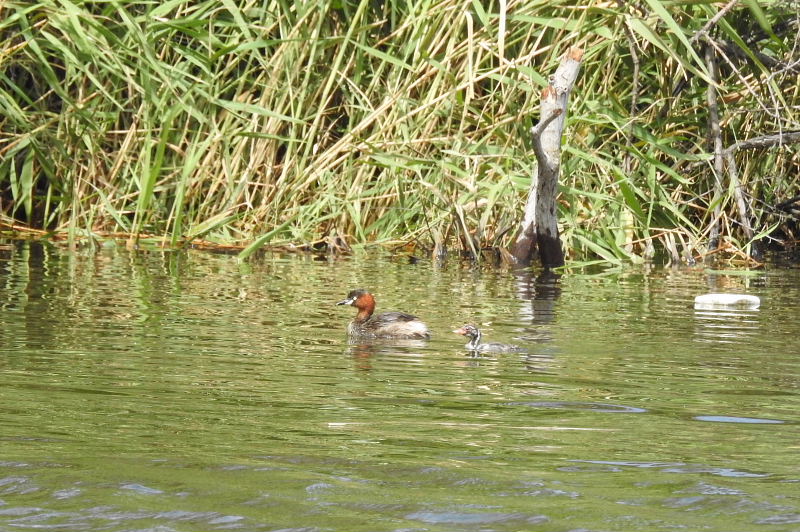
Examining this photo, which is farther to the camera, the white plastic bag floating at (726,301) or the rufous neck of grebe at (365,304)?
the white plastic bag floating at (726,301)

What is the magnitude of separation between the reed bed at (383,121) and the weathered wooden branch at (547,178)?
26 centimetres

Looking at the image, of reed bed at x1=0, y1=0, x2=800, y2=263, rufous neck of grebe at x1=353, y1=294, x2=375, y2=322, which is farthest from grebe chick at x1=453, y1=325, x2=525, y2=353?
reed bed at x1=0, y1=0, x2=800, y2=263

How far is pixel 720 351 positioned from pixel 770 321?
1377mm

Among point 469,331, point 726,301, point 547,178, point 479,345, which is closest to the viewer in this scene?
Result: point 479,345

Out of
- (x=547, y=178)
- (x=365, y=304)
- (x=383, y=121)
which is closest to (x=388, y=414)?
(x=365, y=304)

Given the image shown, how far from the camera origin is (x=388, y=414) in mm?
4852

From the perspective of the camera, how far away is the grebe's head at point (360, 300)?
7.99m

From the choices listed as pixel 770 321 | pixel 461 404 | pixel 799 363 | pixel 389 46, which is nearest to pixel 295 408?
pixel 461 404

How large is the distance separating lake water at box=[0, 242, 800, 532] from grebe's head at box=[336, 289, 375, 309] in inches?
6.9

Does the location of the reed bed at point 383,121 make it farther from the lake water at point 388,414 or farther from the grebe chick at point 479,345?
the grebe chick at point 479,345

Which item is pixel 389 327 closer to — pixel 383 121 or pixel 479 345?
pixel 479 345

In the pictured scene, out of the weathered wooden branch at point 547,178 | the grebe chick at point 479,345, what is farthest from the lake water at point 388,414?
the weathered wooden branch at point 547,178

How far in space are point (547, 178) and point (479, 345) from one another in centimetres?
429

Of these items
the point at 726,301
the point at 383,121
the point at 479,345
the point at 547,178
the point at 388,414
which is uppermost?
the point at 383,121
